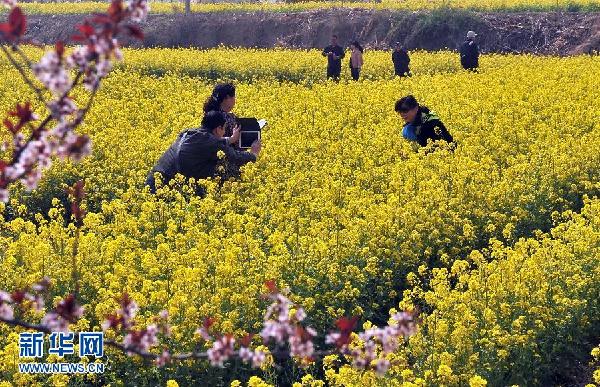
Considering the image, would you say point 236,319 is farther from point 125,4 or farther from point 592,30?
point 592,30

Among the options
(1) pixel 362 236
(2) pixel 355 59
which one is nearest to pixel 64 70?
(1) pixel 362 236

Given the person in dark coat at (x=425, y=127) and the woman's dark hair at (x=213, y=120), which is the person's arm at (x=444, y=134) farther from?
the woman's dark hair at (x=213, y=120)

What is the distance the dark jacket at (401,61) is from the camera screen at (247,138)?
1302 cm

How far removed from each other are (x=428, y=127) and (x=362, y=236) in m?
3.66

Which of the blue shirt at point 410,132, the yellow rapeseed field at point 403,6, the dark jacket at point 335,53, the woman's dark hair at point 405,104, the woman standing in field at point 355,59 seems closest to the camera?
the woman's dark hair at point 405,104

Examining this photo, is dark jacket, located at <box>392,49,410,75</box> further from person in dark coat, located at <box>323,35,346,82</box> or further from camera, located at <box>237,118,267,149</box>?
camera, located at <box>237,118,267,149</box>

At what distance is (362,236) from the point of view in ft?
27.1

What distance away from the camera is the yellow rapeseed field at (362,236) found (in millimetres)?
6328

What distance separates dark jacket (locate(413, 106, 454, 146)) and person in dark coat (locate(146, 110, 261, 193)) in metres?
2.13

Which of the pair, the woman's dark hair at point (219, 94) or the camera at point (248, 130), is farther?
the camera at point (248, 130)

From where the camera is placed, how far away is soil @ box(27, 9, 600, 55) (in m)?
37.1

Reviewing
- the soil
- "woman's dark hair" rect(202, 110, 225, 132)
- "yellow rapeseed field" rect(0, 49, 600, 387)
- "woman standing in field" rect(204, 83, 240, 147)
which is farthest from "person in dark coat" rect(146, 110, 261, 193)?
the soil

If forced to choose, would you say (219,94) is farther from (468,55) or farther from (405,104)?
(468,55)

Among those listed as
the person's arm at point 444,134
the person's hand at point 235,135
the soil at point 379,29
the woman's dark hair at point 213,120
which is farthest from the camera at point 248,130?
the soil at point 379,29
